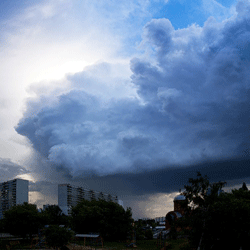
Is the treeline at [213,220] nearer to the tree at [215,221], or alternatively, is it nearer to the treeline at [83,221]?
the tree at [215,221]

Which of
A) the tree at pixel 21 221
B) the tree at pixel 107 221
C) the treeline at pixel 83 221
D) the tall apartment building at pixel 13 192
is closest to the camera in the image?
the tree at pixel 21 221

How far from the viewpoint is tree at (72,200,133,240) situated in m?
64.8

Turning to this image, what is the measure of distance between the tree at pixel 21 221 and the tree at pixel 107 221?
12.8 m

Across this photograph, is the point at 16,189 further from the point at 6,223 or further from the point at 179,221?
the point at 179,221

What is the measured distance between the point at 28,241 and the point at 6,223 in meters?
8.14

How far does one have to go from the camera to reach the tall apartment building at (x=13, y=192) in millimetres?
144250

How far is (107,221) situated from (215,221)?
40978 mm

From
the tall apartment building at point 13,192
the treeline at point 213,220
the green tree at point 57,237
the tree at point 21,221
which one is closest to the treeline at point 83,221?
the tree at point 21,221

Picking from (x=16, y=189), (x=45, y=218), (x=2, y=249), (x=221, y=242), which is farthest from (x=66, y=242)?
(x=16, y=189)

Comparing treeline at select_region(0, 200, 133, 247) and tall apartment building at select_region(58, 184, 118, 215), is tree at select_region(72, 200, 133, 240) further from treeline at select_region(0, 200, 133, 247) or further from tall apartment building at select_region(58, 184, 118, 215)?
tall apartment building at select_region(58, 184, 118, 215)

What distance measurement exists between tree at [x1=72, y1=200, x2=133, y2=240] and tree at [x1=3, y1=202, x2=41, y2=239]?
42.1ft

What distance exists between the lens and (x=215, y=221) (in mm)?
28594

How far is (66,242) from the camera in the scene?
44.4 meters

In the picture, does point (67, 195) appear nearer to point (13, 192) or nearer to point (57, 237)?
point (13, 192)
